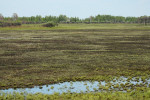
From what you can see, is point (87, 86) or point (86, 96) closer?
point (86, 96)

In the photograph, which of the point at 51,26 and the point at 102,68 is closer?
the point at 102,68

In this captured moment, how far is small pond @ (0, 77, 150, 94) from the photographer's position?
14.6 metres

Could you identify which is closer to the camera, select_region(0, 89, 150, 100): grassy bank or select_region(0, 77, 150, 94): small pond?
select_region(0, 89, 150, 100): grassy bank

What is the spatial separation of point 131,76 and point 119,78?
1.28m

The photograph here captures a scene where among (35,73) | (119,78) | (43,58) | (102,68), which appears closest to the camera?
(119,78)

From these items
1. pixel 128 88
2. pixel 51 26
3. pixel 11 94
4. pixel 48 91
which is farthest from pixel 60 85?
pixel 51 26

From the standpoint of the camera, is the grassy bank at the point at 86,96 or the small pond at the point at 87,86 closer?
the grassy bank at the point at 86,96

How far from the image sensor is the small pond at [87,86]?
14555 mm

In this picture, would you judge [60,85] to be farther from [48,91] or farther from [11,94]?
[11,94]

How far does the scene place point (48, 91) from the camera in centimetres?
1449

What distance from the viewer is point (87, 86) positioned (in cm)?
1540

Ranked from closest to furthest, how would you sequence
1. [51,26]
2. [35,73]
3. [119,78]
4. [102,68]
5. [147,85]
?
[147,85]
[119,78]
[35,73]
[102,68]
[51,26]

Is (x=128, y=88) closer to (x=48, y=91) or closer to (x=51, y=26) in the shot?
(x=48, y=91)

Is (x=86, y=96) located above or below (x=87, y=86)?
above
